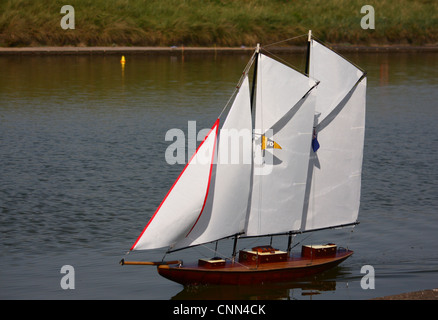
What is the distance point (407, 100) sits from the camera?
7344cm

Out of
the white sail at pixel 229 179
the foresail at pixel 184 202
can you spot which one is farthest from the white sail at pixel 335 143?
the foresail at pixel 184 202

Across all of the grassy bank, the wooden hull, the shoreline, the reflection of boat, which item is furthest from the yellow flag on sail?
the grassy bank

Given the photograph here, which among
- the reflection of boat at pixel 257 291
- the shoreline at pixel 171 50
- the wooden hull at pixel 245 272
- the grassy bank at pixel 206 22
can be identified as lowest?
the reflection of boat at pixel 257 291

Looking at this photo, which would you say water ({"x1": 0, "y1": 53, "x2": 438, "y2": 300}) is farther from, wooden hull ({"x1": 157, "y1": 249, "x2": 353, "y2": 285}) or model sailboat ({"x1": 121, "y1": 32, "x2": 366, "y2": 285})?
model sailboat ({"x1": 121, "y1": 32, "x2": 366, "y2": 285})

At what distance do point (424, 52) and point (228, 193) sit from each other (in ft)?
325

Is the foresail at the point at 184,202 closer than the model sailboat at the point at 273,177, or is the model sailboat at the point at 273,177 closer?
the foresail at the point at 184,202

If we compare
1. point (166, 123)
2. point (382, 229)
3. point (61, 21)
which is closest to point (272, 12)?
point (61, 21)

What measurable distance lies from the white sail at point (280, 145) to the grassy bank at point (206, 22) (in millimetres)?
81687

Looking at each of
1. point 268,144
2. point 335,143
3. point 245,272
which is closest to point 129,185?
point 335,143

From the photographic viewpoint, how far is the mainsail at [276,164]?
83.4ft

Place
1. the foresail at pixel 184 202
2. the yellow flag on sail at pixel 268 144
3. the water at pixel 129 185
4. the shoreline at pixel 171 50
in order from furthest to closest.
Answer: the shoreline at pixel 171 50
the water at pixel 129 185
the yellow flag on sail at pixel 268 144
the foresail at pixel 184 202

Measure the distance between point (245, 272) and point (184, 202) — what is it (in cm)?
296

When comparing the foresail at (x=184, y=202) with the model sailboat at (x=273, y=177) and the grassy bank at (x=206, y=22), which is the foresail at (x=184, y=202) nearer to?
the model sailboat at (x=273, y=177)

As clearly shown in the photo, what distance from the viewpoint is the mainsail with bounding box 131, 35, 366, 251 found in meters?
25.4
